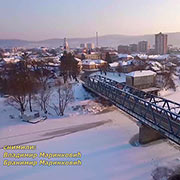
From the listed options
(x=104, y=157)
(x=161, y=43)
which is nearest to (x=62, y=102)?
(x=104, y=157)

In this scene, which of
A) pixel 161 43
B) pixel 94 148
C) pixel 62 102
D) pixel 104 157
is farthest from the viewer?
pixel 161 43

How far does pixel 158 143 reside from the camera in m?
17.6

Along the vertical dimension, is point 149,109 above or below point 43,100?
above

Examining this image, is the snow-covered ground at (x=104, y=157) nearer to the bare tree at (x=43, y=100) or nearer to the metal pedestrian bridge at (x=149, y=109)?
the metal pedestrian bridge at (x=149, y=109)

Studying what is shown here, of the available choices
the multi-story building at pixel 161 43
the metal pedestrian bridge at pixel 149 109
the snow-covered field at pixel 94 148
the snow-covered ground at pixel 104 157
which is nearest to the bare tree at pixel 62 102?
the snow-covered field at pixel 94 148

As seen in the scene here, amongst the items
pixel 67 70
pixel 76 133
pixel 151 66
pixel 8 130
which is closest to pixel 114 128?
pixel 76 133

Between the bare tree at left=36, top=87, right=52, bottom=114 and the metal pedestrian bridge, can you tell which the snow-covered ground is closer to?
the metal pedestrian bridge

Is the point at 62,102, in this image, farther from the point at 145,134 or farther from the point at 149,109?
the point at 149,109

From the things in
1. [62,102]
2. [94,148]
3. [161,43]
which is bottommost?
[94,148]

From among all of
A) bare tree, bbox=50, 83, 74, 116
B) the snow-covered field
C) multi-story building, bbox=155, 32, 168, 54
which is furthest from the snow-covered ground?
multi-story building, bbox=155, 32, 168, 54

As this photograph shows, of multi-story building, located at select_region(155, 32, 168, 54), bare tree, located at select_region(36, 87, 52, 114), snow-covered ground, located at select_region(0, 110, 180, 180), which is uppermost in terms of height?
multi-story building, located at select_region(155, 32, 168, 54)

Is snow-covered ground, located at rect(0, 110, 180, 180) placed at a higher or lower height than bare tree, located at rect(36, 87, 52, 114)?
lower

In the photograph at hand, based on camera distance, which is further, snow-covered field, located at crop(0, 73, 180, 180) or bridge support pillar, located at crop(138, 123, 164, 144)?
bridge support pillar, located at crop(138, 123, 164, 144)

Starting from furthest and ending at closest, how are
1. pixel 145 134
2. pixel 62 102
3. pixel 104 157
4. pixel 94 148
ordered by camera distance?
pixel 62 102, pixel 145 134, pixel 94 148, pixel 104 157
